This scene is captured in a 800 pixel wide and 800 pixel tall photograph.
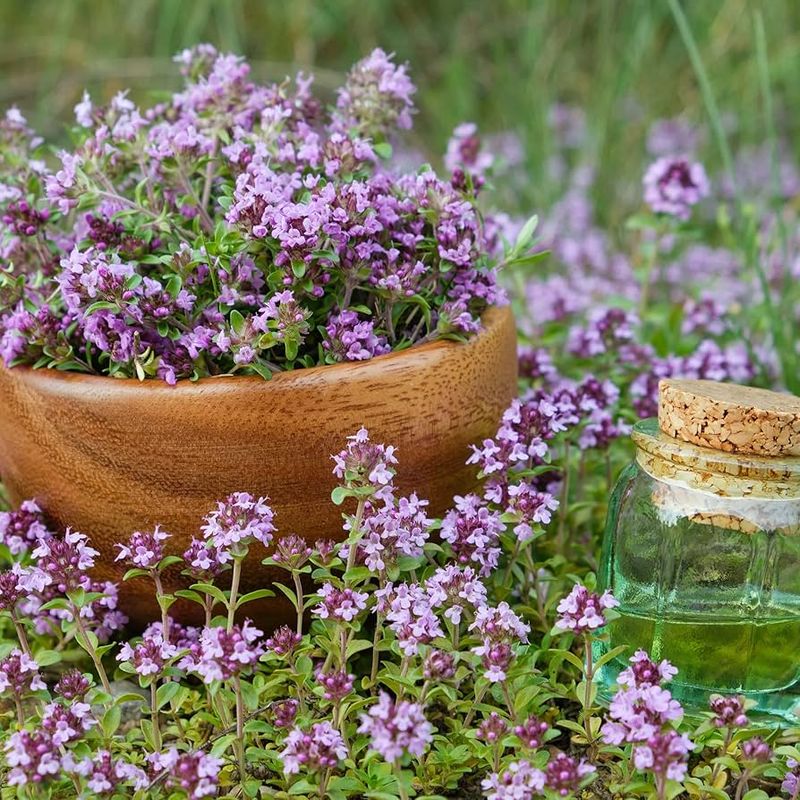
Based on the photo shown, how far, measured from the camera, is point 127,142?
6.53ft

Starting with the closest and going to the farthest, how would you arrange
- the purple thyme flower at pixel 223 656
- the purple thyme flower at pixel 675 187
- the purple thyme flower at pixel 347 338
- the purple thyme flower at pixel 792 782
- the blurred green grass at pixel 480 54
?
the purple thyme flower at pixel 223 656, the purple thyme flower at pixel 792 782, the purple thyme flower at pixel 347 338, the purple thyme flower at pixel 675 187, the blurred green grass at pixel 480 54

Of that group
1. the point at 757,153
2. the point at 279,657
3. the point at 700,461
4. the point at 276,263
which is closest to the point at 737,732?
the point at 700,461

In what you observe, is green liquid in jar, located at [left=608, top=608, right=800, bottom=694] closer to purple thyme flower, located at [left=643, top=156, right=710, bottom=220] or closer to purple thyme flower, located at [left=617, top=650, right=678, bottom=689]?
purple thyme flower, located at [left=617, top=650, right=678, bottom=689]

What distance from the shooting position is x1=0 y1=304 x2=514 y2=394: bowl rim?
174cm

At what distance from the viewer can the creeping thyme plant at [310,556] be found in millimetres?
1540

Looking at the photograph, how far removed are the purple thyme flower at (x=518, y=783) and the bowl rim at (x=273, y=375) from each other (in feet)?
2.11

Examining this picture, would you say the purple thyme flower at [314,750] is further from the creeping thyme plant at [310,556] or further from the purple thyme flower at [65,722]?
the purple thyme flower at [65,722]

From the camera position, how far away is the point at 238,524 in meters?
1.61

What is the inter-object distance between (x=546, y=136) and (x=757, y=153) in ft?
5.28

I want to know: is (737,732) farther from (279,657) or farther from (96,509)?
(96,509)

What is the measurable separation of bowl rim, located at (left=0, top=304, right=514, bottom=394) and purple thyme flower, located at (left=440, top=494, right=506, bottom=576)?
251 mm

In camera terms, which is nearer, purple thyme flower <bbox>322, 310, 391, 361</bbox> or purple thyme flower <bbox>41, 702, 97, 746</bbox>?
purple thyme flower <bbox>41, 702, 97, 746</bbox>

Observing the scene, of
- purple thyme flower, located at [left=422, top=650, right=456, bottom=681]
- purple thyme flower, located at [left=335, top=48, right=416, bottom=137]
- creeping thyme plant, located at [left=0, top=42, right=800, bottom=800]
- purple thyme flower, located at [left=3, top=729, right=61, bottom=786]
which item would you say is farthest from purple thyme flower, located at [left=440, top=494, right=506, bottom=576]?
purple thyme flower, located at [left=335, top=48, right=416, bottom=137]

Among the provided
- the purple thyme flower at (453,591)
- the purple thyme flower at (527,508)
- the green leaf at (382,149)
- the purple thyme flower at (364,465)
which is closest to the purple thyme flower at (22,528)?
the purple thyme flower at (364,465)
